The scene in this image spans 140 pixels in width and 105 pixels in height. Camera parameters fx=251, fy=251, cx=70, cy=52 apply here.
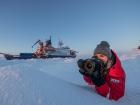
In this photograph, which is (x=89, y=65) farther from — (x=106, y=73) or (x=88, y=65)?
(x=106, y=73)

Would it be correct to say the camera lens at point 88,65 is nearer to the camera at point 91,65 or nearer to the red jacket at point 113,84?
the camera at point 91,65

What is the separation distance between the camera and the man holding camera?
9.36 ft

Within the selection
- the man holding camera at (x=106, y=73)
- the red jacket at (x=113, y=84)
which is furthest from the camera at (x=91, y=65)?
the red jacket at (x=113, y=84)

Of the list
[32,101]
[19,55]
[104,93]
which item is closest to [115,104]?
[104,93]

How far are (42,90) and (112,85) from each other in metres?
1.08

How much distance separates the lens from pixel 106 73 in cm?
292

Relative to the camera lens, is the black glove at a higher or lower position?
lower

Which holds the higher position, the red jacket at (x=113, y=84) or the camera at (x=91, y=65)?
the camera at (x=91, y=65)

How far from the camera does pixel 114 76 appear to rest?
9.62ft

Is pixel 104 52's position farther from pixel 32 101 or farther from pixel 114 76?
pixel 32 101

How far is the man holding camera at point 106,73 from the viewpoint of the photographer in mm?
2852

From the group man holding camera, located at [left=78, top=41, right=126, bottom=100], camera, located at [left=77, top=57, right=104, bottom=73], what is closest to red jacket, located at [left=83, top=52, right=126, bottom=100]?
man holding camera, located at [left=78, top=41, right=126, bottom=100]

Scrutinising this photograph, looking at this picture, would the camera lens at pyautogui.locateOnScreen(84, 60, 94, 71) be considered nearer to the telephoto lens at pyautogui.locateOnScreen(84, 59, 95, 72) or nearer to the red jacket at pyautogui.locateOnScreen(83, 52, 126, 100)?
the telephoto lens at pyautogui.locateOnScreen(84, 59, 95, 72)

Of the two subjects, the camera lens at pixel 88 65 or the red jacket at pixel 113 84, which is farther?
the red jacket at pixel 113 84
